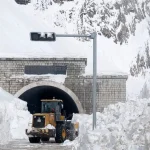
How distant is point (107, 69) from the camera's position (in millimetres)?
52062

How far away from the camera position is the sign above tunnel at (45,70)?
152 ft

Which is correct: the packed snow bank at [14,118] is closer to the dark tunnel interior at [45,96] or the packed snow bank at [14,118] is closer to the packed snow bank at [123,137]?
the packed snow bank at [123,137]

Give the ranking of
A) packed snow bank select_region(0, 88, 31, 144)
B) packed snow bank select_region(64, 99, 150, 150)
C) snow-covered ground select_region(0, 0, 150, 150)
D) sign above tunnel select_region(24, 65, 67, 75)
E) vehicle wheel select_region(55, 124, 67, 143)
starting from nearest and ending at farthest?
packed snow bank select_region(64, 99, 150, 150) → vehicle wheel select_region(55, 124, 67, 143) → snow-covered ground select_region(0, 0, 150, 150) → packed snow bank select_region(0, 88, 31, 144) → sign above tunnel select_region(24, 65, 67, 75)

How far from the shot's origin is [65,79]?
4694cm

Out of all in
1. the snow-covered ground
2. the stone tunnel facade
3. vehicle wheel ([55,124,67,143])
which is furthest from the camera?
the stone tunnel facade

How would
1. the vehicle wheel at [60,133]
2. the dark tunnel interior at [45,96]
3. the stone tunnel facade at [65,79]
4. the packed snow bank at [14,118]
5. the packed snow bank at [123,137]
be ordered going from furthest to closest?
the dark tunnel interior at [45,96] → the stone tunnel facade at [65,79] → the packed snow bank at [14,118] → the vehicle wheel at [60,133] → the packed snow bank at [123,137]

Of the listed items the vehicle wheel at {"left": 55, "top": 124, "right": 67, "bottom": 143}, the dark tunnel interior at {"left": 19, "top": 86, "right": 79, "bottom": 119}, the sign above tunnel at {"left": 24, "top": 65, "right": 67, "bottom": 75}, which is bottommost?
the vehicle wheel at {"left": 55, "top": 124, "right": 67, "bottom": 143}

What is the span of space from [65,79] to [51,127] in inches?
959

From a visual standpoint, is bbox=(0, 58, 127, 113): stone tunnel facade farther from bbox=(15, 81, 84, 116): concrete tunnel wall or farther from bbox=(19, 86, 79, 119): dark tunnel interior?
bbox=(19, 86, 79, 119): dark tunnel interior

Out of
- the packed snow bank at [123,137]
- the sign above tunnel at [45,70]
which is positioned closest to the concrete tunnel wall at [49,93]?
the sign above tunnel at [45,70]

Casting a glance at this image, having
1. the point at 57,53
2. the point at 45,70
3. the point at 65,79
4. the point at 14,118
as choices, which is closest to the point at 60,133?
the point at 14,118

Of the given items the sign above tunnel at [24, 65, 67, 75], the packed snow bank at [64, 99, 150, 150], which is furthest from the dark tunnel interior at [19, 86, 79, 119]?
the packed snow bank at [64, 99, 150, 150]

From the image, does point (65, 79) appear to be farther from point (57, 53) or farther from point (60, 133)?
point (60, 133)

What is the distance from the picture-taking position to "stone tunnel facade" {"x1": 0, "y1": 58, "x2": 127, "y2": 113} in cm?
4575
